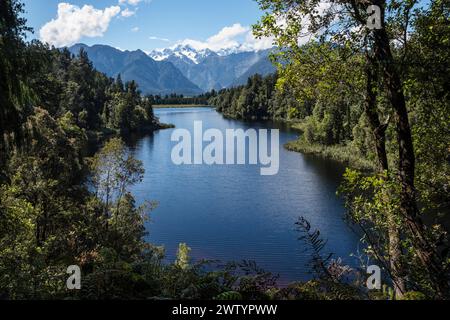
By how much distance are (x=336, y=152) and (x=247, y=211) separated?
3496 cm

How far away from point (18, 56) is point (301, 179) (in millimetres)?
46968

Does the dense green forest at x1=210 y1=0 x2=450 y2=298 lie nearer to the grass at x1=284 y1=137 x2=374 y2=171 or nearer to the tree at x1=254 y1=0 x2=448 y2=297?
the tree at x1=254 y1=0 x2=448 y2=297

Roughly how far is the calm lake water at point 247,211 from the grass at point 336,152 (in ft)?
9.06

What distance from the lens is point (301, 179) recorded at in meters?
53.4

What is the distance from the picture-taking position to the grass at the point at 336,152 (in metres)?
60.1

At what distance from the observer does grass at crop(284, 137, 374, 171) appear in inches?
2367

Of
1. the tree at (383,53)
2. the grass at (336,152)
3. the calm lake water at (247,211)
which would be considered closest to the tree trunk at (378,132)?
the tree at (383,53)

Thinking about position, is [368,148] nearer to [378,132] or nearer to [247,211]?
[378,132]

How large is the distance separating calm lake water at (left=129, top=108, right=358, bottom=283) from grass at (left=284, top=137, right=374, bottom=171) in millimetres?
2762

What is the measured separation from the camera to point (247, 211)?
4050 centimetres

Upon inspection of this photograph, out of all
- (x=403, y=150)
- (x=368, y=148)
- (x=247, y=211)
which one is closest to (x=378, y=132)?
(x=403, y=150)

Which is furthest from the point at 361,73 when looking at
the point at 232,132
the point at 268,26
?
the point at 232,132

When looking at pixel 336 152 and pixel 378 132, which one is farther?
pixel 336 152
